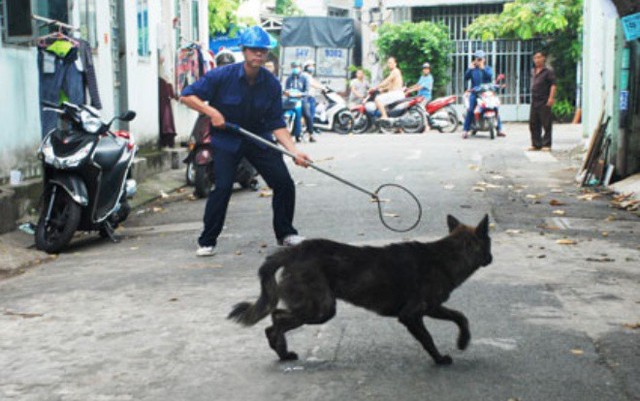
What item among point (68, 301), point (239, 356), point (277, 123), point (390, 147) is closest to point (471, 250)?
point (239, 356)

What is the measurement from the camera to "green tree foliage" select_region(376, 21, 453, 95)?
30.0 metres

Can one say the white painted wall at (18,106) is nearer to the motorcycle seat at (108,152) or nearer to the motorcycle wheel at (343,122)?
the motorcycle seat at (108,152)

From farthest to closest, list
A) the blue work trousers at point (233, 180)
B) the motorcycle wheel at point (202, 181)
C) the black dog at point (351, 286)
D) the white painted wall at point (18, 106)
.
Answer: the motorcycle wheel at point (202, 181) < the white painted wall at point (18, 106) < the blue work trousers at point (233, 180) < the black dog at point (351, 286)

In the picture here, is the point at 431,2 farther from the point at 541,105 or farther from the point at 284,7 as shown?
the point at 284,7

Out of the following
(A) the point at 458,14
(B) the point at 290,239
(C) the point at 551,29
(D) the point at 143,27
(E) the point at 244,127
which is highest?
(A) the point at 458,14

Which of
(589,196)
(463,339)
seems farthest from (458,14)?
(463,339)

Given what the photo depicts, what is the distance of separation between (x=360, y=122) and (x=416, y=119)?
1585mm

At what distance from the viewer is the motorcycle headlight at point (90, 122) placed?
9211 millimetres

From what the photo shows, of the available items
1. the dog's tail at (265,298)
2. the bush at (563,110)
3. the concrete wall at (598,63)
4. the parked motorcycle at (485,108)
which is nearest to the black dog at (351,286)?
the dog's tail at (265,298)

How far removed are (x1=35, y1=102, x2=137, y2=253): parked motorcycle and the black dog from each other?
436 centimetres

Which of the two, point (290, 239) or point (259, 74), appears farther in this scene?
point (290, 239)

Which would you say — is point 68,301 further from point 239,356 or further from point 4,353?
point 239,356

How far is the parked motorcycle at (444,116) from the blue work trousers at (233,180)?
17337 millimetres

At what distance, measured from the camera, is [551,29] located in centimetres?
2859
